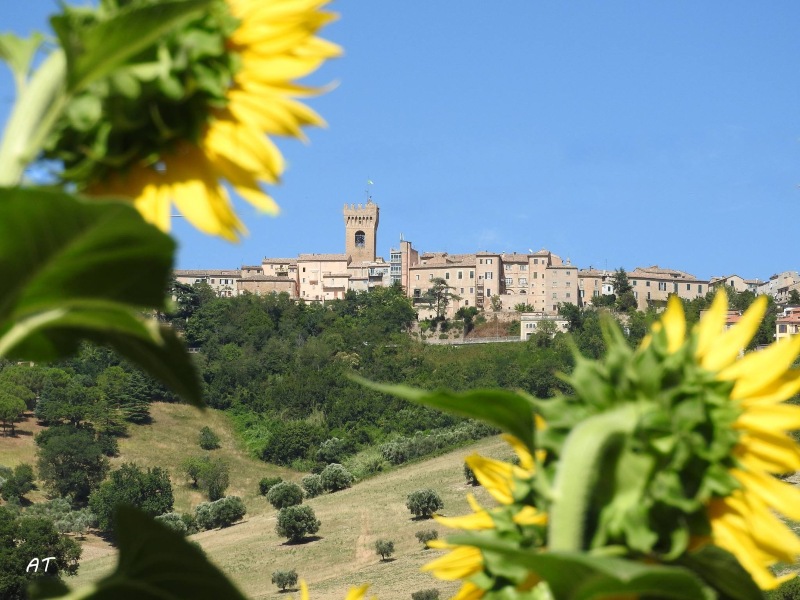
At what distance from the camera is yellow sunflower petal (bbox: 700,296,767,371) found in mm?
695

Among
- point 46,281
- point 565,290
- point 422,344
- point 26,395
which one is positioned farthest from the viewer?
point 565,290

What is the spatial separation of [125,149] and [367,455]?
5668 centimetres

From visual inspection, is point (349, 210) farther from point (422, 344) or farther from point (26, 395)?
point (26, 395)

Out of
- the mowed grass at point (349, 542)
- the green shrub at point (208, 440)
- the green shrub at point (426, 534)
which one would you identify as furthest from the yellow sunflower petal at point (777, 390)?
the green shrub at point (208, 440)

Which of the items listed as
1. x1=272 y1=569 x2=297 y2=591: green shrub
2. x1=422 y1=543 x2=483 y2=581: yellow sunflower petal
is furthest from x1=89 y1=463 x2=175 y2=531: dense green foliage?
x1=422 y1=543 x2=483 y2=581: yellow sunflower petal

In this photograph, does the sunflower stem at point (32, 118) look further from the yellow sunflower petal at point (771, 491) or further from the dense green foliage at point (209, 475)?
the dense green foliage at point (209, 475)

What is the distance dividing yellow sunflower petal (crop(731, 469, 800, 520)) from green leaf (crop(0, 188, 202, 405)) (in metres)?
0.30

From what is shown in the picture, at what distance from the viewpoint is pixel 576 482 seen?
606 mm

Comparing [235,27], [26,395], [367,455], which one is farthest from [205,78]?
[26,395]

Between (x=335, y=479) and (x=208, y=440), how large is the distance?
41.9 feet

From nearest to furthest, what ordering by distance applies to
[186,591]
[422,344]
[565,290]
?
[186,591]
[422,344]
[565,290]

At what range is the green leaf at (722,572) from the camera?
657 mm

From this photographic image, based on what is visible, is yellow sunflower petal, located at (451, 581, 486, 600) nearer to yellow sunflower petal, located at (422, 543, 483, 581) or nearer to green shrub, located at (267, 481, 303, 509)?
yellow sunflower petal, located at (422, 543, 483, 581)

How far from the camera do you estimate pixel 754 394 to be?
0.68m
